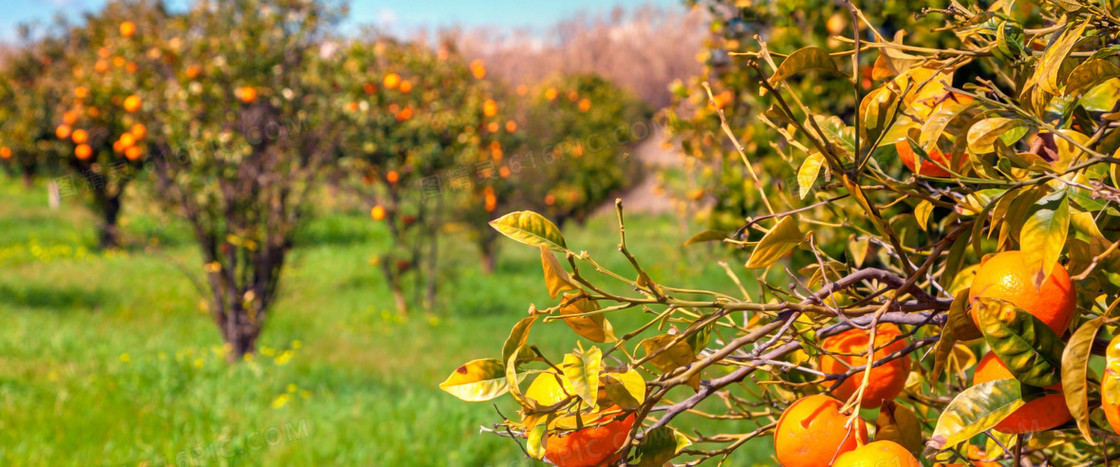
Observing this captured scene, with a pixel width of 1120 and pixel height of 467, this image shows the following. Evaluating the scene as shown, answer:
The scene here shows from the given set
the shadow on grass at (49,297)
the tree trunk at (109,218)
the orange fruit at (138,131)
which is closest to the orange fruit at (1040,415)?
the orange fruit at (138,131)

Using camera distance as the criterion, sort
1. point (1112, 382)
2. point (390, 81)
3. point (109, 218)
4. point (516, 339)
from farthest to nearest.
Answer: point (109, 218) → point (390, 81) → point (516, 339) → point (1112, 382)

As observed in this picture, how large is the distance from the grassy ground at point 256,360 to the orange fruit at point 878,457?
285cm

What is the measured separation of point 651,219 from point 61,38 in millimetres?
12806

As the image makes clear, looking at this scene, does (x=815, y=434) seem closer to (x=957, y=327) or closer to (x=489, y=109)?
(x=957, y=327)

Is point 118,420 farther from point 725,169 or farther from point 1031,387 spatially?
point 1031,387

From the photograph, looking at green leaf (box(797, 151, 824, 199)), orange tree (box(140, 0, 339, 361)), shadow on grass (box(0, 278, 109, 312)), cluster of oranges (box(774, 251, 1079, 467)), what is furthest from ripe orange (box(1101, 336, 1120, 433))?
shadow on grass (box(0, 278, 109, 312))

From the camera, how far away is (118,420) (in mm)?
3926

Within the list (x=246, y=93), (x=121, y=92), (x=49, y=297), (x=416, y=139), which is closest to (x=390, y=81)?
(x=416, y=139)

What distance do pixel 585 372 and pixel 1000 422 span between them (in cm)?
32

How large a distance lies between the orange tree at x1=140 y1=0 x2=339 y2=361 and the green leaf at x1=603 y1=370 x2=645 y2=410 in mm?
4736

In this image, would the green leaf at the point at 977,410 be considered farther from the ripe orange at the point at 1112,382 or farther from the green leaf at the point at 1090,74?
the green leaf at the point at 1090,74

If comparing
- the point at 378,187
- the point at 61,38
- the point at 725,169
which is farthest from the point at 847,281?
the point at 61,38

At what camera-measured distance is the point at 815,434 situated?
65cm

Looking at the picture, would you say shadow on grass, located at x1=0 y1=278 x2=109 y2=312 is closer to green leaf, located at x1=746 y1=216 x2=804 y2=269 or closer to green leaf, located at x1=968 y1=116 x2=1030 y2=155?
green leaf, located at x1=746 y1=216 x2=804 y2=269
